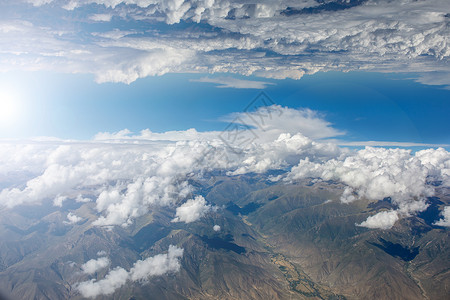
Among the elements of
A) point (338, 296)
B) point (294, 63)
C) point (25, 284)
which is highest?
point (294, 63)

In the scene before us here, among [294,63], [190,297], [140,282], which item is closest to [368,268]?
[190,297]

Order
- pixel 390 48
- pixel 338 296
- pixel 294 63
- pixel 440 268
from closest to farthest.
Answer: pixel 390 48, pixel 294 63, pixel 338 296, pixel 440 268

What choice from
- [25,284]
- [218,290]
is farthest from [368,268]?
[25,284]

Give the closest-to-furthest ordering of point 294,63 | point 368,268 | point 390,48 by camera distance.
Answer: point 390,48
point 294,63
point 368,268

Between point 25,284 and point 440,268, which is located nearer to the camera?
point 440,268

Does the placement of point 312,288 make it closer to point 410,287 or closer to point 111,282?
point 410,287

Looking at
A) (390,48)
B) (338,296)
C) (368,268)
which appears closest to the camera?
(390,48)

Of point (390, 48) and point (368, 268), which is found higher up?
point (390, 48)

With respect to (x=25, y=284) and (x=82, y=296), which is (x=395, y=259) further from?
(x=25, y=284)

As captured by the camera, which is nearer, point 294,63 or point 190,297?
point 294,63
